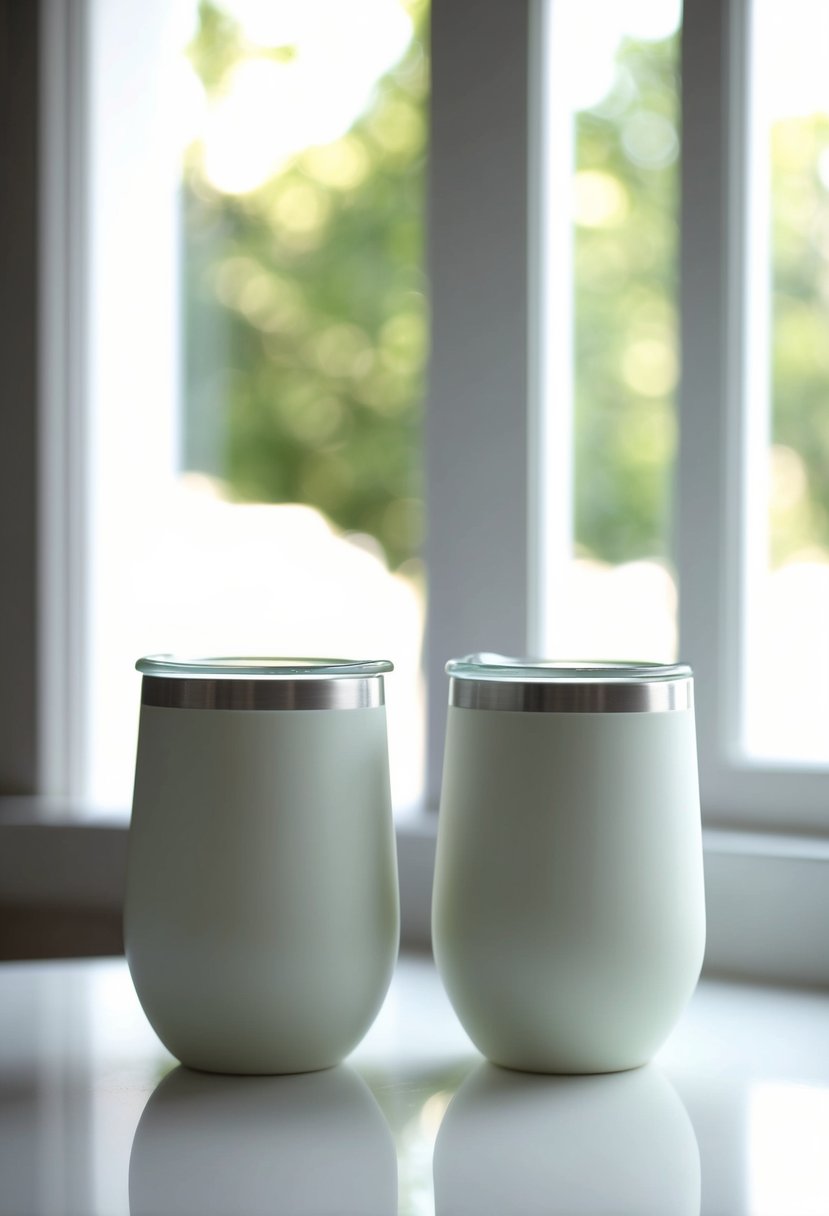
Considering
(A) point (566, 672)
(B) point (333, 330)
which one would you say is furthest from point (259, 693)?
(B) point (333, 330)

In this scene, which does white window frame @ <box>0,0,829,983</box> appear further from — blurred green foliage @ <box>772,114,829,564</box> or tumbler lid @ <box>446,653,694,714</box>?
blurred green foliage @ <box>772,114,829,564</box>

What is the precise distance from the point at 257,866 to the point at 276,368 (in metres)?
6.77

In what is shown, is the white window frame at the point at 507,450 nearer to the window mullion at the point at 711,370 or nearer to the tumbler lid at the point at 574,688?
the window mullion at the point at 711,370

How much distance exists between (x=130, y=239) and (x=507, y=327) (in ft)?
1.90

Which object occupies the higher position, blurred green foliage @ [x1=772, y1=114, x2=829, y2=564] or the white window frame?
blurred green foliage @ [x1=772, y1=114, x2=829, y2=564]

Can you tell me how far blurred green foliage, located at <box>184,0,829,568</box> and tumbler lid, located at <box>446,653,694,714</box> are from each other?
5815mm

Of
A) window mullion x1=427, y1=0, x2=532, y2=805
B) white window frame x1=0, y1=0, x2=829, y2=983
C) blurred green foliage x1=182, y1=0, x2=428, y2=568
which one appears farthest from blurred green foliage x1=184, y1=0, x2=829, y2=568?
window mullion x1=427, y1=0, x2=532, y2=805

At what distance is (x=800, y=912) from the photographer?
1039 mm

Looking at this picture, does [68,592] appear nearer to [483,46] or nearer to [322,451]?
[483,46]

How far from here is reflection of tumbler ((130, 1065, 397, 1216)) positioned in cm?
60

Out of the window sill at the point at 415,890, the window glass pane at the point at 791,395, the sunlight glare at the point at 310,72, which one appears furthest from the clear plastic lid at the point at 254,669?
the sunlight glare at the point at 310,72

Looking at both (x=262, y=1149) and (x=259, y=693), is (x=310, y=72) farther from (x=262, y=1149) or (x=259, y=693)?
(x=262, y=1149)

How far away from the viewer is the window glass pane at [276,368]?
5.35ft

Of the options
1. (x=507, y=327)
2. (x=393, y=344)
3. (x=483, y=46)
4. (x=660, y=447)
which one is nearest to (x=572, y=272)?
(x=507, y=327)
